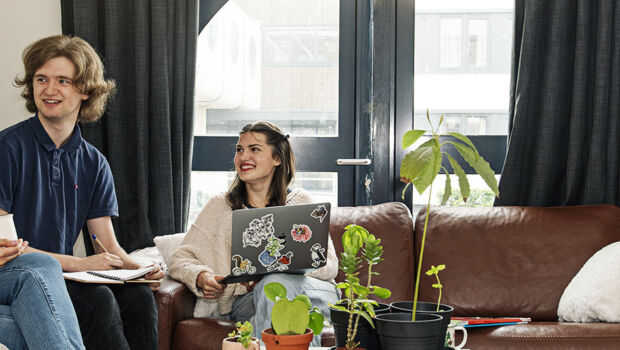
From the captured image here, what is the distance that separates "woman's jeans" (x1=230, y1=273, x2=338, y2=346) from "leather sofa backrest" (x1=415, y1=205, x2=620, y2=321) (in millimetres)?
556

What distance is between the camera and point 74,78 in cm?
226

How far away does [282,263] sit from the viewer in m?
2.07

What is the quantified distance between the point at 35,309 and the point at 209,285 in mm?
680

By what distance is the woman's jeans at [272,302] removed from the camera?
201 centimetres

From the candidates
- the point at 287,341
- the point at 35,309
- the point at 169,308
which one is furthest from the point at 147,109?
the point at 287,341

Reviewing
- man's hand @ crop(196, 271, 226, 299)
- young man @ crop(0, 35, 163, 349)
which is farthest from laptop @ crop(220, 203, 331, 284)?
young man @ crop(0, 35, 163, 349)

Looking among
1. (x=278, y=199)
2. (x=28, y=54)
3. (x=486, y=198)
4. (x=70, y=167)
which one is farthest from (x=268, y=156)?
(x=486, y=198)

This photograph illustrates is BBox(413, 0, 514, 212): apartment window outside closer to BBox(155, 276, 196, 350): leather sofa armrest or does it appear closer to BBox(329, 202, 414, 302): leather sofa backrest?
BBox(329, 202, 414, 302): leather sofa backrest

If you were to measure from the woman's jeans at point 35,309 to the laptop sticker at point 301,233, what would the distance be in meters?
0.69

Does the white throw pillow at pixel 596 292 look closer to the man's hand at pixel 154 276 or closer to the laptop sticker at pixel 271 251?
the laptop sticker at pixel 271 251

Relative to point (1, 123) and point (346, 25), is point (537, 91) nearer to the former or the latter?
point (346, 25)

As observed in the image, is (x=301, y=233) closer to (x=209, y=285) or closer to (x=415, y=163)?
(x=209, y=285)

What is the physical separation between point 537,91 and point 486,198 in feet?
1.84

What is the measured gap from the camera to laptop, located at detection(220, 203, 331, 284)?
199cm
